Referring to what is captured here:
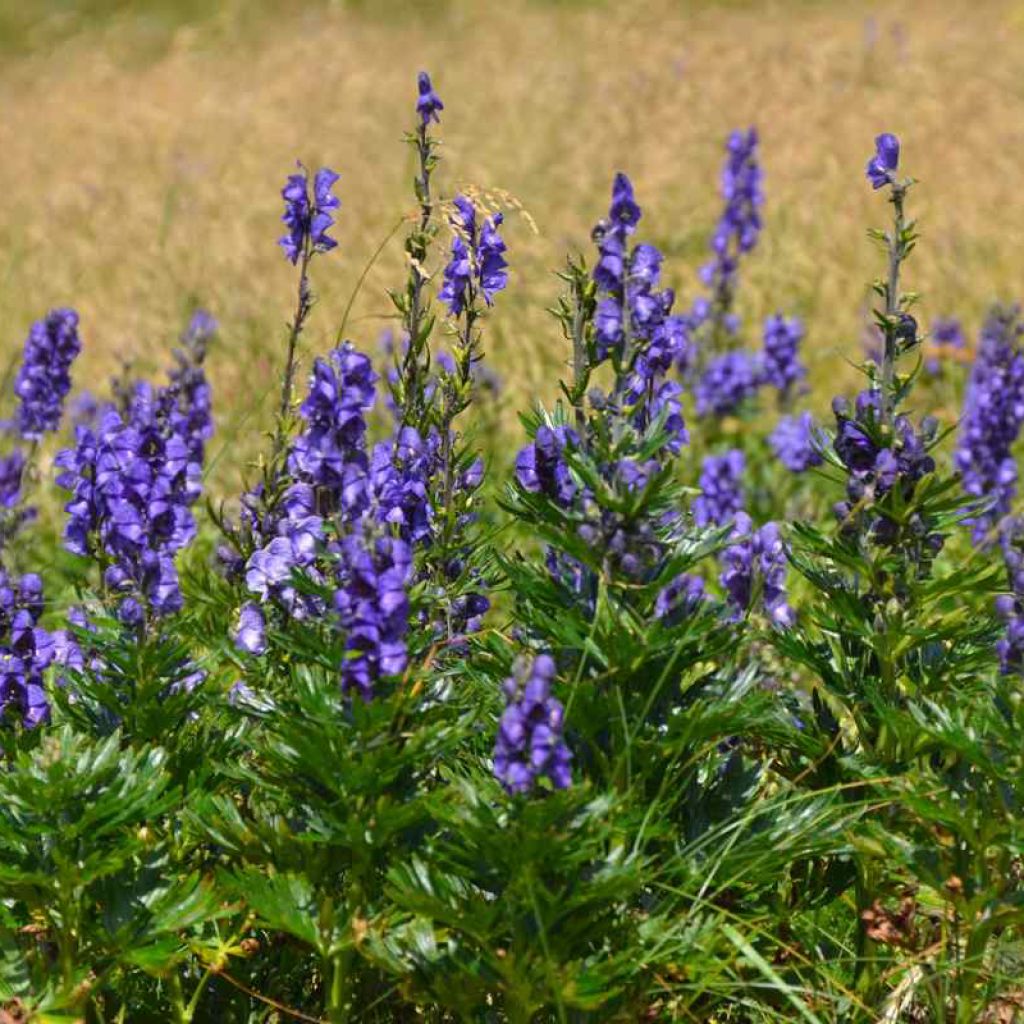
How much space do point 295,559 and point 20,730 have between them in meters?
0.69

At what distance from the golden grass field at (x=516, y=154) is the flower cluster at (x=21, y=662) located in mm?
2669

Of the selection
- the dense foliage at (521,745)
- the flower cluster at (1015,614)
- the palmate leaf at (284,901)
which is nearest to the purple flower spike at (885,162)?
the dense foliage at (521,745)

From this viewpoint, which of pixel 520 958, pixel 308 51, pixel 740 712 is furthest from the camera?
pixel 308 51

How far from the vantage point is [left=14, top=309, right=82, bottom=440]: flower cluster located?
16.0 ft

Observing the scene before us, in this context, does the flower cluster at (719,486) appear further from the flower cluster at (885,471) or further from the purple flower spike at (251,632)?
the purple flower spike at (251,632)

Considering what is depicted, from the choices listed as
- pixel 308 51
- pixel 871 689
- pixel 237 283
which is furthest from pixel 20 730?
pixel 308 51

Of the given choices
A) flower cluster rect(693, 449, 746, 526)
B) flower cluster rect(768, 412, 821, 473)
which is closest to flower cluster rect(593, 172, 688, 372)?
flower cluster rect(693, 449, 746, 526)

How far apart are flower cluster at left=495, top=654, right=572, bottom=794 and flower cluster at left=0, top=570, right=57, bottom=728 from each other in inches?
48.0

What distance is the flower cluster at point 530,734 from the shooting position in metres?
2.19

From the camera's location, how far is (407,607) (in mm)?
2381

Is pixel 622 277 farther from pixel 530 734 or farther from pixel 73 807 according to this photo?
pixel 73 807

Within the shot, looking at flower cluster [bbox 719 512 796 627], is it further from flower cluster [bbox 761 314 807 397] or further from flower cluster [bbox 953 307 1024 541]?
flower cluster [bbox 761 314 807 397]

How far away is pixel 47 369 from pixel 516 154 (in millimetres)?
8533

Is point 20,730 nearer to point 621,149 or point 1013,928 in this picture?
A: point 1013,928
